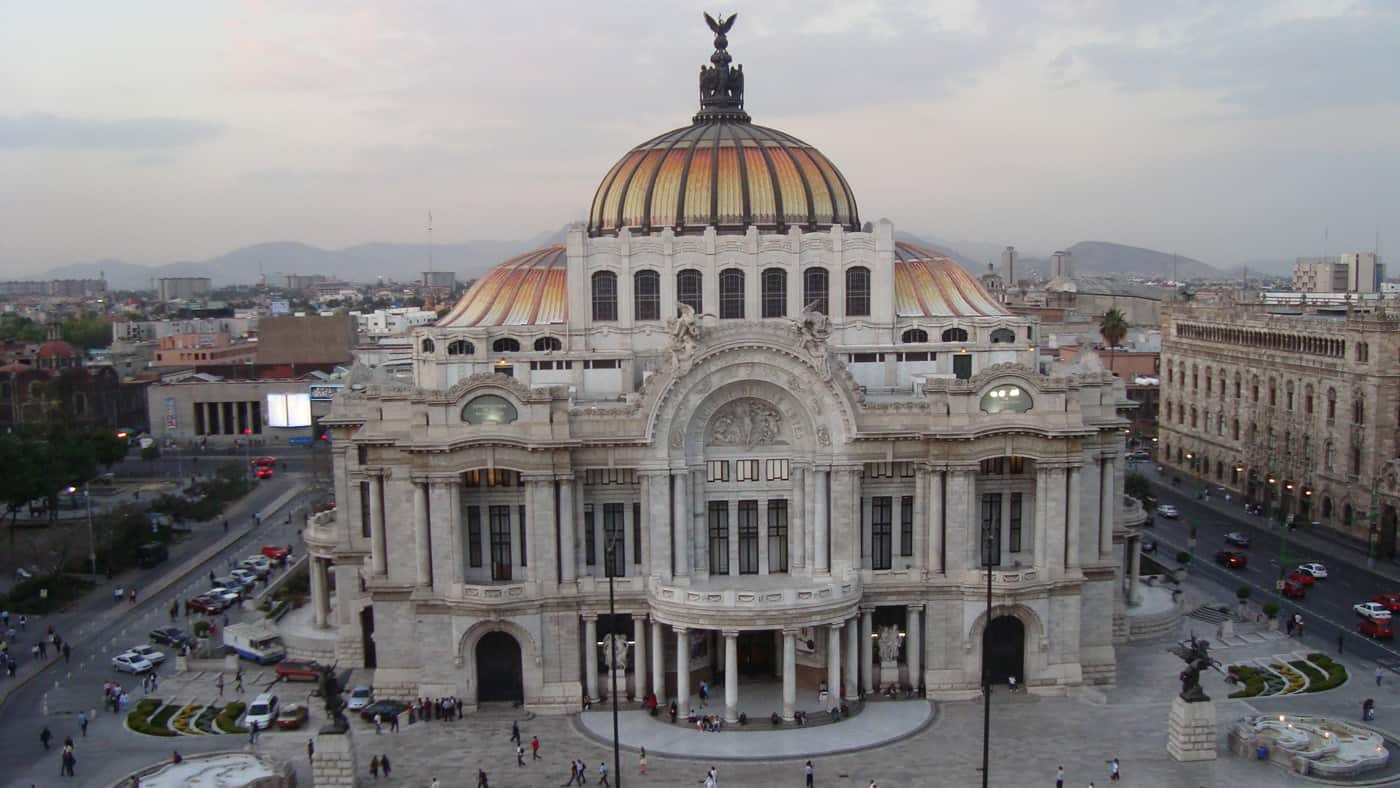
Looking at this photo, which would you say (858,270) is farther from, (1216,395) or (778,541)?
(1216,395)

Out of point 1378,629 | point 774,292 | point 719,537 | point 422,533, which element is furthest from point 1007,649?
point 422,533

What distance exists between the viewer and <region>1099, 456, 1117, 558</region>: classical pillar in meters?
64.0

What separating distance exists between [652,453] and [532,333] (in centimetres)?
1471

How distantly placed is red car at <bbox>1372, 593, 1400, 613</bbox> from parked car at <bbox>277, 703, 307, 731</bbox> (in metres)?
62.9

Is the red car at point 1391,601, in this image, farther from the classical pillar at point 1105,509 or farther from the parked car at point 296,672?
the parked car at point 296,672

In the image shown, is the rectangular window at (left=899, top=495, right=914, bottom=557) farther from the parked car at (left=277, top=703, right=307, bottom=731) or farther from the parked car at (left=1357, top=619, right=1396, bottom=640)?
the parked car at (left=277, top=703, right=307, bottom=731)

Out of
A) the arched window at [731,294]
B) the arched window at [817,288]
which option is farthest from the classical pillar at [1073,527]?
the arched window at [731,294]

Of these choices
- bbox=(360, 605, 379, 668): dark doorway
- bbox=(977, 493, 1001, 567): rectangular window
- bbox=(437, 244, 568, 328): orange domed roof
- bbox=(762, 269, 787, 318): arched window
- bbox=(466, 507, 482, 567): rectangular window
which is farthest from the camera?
bbox=(437, 244, 568, 328): orange domed roof

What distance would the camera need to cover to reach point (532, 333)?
70375 mm

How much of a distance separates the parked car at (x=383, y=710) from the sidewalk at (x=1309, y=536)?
65.0m

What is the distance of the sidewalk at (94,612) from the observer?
225 ft

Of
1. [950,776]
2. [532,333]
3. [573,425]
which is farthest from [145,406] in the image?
[950,776]

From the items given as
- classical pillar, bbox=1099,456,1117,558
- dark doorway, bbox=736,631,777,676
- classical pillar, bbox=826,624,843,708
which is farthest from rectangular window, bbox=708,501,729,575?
classical pillar, bbox=1099,456,1117,558

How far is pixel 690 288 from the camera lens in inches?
2766
